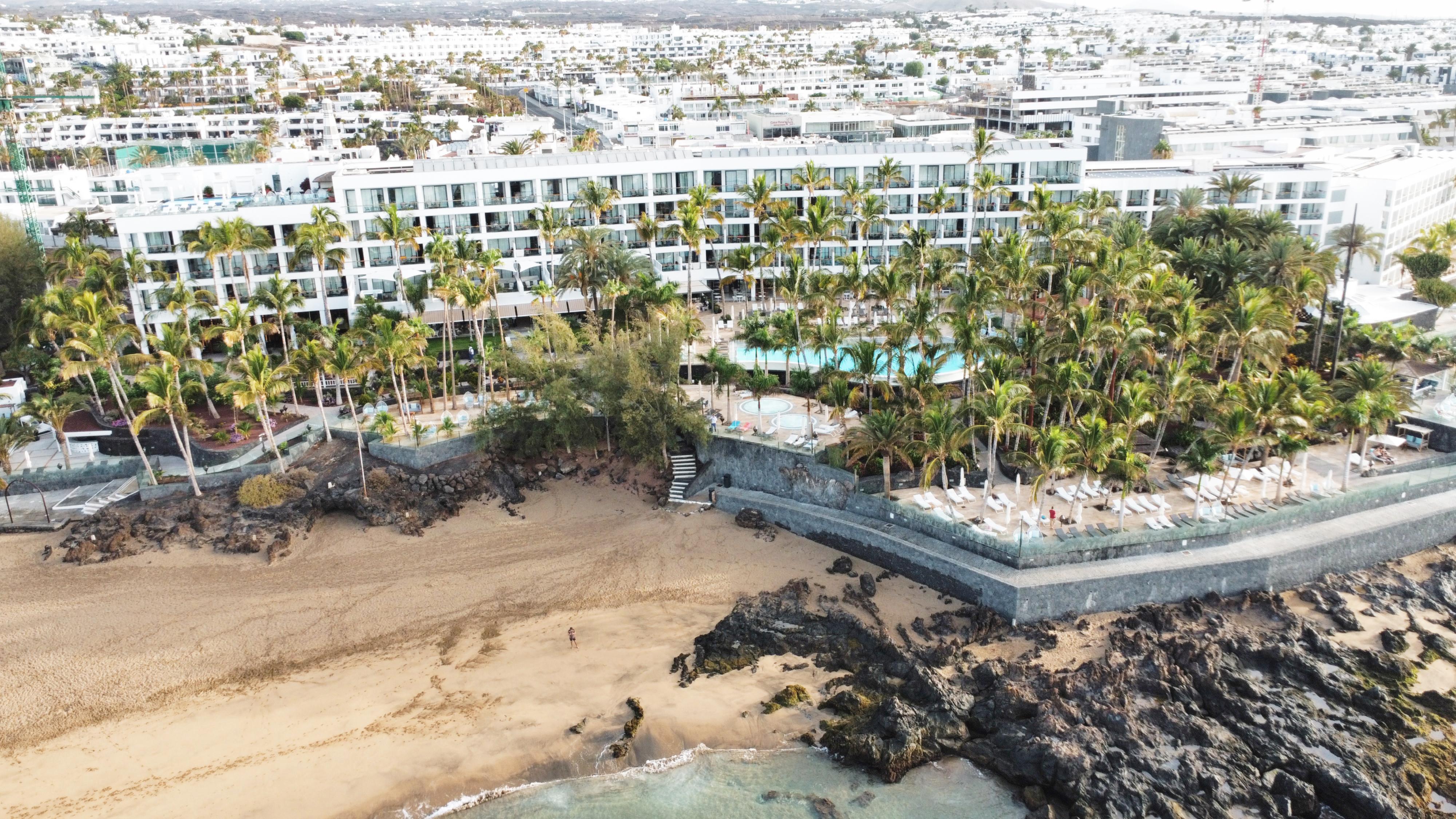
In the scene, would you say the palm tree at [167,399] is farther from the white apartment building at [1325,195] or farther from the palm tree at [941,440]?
the white apartment building at [1325,195]

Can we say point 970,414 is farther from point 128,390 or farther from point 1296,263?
point 128,390

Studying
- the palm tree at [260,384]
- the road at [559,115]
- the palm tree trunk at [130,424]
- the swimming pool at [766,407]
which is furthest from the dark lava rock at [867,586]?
the road at [559,115]

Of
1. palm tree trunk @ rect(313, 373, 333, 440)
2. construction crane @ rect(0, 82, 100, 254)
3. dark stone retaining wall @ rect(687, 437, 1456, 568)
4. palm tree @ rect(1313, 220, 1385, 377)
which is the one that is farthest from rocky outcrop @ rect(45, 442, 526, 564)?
palm tree @ rect(1313, 220, 1385, 377)

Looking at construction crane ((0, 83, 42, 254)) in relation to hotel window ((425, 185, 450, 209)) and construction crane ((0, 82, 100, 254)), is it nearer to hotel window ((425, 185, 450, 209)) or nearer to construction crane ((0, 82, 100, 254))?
construction crane ((0, 82, 100, 254))

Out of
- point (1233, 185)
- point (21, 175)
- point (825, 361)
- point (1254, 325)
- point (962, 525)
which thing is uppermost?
point (21, 175)

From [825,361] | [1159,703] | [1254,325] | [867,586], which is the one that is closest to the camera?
[1159,703]

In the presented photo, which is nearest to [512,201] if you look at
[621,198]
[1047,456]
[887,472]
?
[621,198]

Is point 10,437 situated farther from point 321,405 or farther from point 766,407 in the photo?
point 766,407
